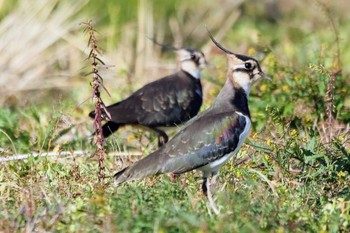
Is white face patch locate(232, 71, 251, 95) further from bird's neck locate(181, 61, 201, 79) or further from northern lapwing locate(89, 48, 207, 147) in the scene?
bird's neck locate(181, 61, 201, 79)

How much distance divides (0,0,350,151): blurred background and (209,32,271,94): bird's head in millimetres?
697

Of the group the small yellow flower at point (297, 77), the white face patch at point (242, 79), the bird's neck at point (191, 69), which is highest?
the white face patch at point (242, 79)

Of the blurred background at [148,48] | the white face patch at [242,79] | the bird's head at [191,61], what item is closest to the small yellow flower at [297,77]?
the blurred background at [148,48]

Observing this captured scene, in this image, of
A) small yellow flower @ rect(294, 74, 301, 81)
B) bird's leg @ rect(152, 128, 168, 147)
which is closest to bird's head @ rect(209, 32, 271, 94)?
small yellow flower @ rect(294, 74, 301, 81)

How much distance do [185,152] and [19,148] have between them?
1578 mm

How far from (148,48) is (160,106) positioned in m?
3.32

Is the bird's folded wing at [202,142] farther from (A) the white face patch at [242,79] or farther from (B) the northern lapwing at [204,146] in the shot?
(A) the white face patch at [242,79]

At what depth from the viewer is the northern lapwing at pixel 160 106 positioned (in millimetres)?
7988

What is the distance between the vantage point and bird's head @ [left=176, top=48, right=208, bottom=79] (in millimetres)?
9062

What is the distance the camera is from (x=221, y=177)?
6375 mm

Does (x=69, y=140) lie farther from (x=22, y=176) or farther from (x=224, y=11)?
(x=224, y=11)

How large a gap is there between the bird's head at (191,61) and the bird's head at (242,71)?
184 cm

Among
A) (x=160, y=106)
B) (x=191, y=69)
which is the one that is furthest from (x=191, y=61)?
(x=160, y=106)

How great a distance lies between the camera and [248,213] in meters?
5.07
